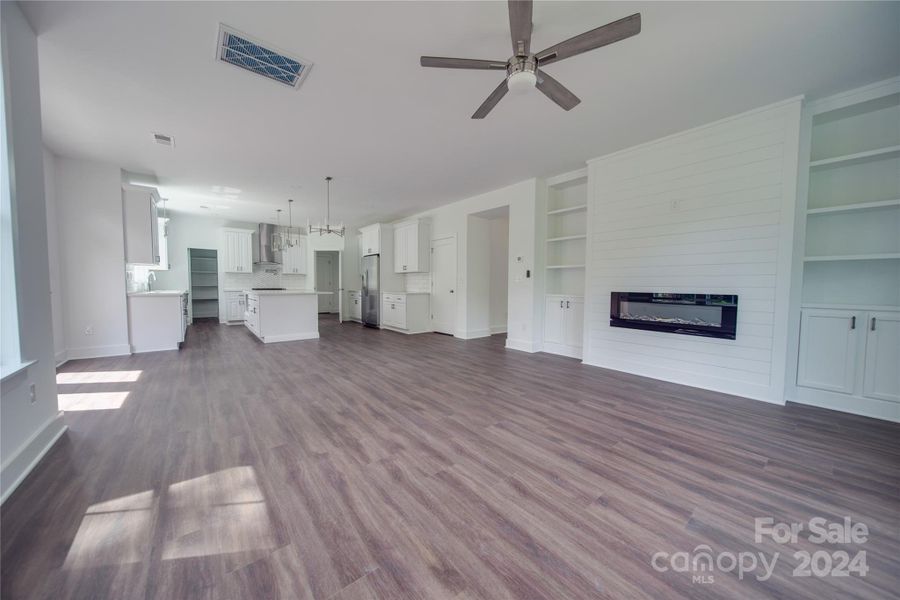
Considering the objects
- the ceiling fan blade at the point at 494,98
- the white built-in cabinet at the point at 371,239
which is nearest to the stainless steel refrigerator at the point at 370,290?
the white built-in cabinet at the point at 371,239

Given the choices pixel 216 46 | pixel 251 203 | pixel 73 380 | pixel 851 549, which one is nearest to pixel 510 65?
pixel 216 46

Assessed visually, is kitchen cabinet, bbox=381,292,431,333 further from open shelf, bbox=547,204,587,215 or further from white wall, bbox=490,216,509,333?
open shelf, bbox=547,204,587,215

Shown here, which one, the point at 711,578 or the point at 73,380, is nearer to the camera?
the point at 711,578

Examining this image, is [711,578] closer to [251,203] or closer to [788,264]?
[788,264]

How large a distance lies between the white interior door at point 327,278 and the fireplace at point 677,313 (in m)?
9.36

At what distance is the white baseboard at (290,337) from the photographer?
580cm

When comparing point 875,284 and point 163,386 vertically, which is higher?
point 875,284

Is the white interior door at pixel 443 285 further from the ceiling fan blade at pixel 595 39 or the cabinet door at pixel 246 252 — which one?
the cabinet door at pixel 246 252

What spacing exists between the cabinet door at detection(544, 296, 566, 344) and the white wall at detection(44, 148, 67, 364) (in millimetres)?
6727

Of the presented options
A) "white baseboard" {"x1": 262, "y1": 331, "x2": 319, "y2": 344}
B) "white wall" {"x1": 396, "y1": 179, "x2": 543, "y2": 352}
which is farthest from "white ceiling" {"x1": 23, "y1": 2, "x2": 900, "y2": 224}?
"white baseboard" {"x1": 262, "y1": 331, "x2": 319, "y2": 344}

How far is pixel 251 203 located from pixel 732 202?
315 inches

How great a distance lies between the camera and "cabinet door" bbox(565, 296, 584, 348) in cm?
482

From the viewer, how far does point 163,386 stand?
132 inches

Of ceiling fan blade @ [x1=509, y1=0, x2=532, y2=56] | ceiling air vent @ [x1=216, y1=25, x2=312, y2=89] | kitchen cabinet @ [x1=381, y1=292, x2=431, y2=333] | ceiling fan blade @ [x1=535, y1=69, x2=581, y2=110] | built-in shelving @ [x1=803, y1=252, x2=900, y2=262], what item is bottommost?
kitchen cabinet @ [x1=381, y1=292, x2=431, y2=333]
